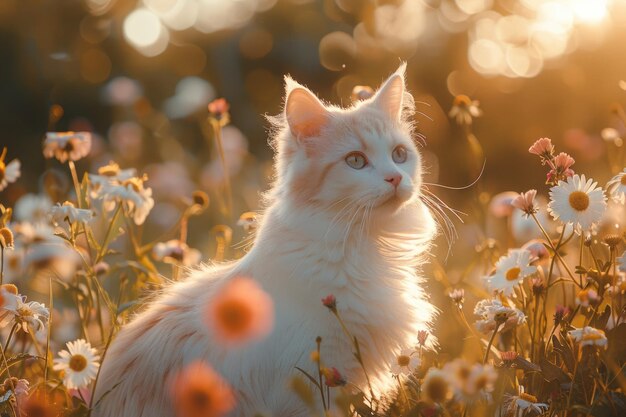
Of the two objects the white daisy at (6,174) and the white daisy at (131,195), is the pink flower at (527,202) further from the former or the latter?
the white daisy at (6,174)

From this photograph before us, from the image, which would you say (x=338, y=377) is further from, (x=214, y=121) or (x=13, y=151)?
(x=13, y=151)

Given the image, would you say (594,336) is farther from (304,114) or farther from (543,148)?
(304,114)

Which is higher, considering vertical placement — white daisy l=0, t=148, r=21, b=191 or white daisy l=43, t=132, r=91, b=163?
white daisy l=43, t=132, r=91, b=163

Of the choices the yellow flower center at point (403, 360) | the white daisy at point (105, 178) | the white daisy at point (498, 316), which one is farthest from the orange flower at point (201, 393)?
the white daisy at point (105, 178)

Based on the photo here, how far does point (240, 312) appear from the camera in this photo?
2594 millimetres

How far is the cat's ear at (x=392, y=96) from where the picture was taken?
125 inches

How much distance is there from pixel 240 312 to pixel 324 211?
52 centimetres

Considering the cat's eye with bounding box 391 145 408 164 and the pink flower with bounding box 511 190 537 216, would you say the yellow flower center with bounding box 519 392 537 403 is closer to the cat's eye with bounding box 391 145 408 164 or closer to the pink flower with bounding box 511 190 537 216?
the pink flower with bounding box 511 190 537 216

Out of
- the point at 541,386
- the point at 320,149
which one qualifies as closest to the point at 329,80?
the point at 320,149

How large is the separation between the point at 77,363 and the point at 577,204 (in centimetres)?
175

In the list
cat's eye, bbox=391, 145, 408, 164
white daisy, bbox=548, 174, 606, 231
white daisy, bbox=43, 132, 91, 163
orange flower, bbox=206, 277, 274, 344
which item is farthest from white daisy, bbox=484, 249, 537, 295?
white daisy, bbox=43, 132, 91, 163

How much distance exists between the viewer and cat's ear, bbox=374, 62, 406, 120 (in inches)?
125

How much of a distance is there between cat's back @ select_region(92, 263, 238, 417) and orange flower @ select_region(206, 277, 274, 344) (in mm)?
52

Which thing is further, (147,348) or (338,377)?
(147,348)
